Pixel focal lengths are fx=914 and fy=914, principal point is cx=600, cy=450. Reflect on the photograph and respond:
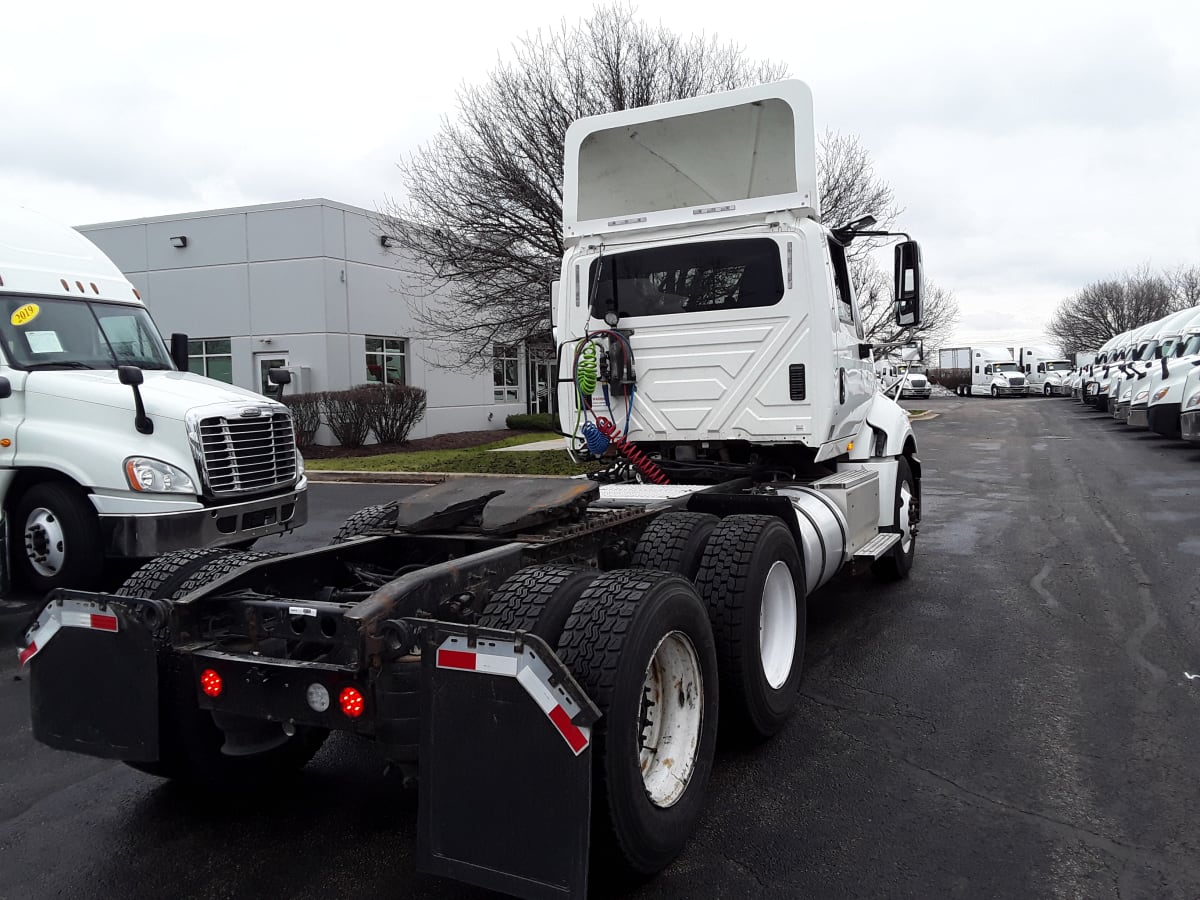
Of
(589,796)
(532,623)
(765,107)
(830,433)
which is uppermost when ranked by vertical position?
(765,107)

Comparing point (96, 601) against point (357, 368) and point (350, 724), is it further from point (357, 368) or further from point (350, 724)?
point (357, 368)

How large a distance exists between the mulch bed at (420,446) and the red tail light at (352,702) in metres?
17.6

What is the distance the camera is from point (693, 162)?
657cm

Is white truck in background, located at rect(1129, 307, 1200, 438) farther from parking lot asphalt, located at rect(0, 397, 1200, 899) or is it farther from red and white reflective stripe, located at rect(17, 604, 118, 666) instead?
red and white reflective stripe, located at rect(17, 604, 118, 666)

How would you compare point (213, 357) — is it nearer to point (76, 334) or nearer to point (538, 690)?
point (76, 334)

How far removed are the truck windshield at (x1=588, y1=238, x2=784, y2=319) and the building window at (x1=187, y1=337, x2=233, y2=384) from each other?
1965 centimetres

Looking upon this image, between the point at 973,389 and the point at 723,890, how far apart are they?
62.9 meters

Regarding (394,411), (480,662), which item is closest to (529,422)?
(394,411)

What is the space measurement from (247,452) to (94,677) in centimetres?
495

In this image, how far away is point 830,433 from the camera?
20.1ft

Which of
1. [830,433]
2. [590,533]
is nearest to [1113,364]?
[830,433]

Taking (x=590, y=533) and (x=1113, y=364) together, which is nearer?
(x=590, y=533)

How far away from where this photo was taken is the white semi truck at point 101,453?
7070 mm

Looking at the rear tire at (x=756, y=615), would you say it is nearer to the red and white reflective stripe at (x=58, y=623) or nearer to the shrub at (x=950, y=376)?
the red and white reflective stripe at (x=58, y=623)
